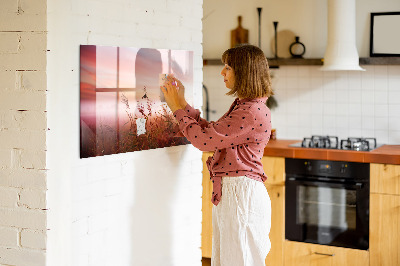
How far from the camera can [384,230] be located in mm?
4113

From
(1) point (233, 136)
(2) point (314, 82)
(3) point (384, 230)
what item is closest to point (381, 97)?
(2) point (314, 82)

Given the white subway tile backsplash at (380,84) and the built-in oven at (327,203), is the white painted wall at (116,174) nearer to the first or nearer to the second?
the built-in oven at (327,203)

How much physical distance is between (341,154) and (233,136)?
1711 millimetres

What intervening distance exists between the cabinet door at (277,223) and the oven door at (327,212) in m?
0.04

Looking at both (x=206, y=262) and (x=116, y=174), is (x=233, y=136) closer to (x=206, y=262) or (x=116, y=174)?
(x=116, y=174)

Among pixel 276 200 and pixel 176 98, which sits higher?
pixel 176 98

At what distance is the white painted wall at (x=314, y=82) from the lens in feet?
15.5

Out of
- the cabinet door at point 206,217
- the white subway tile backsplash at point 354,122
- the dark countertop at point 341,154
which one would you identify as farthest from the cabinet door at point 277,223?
the white subway tile backsplash at point 354,122

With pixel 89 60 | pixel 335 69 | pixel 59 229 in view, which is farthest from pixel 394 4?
pixel 59 229

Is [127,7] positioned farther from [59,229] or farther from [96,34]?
[59,229]

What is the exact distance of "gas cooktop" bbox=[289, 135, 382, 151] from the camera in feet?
14.3

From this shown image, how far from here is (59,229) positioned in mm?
2379

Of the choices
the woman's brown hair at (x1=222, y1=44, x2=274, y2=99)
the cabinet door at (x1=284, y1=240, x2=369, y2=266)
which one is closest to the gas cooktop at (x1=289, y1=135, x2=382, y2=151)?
the cabinet door at (x1=284, y1=240, x2=369, y2=266)

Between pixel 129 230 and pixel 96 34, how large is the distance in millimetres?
912
